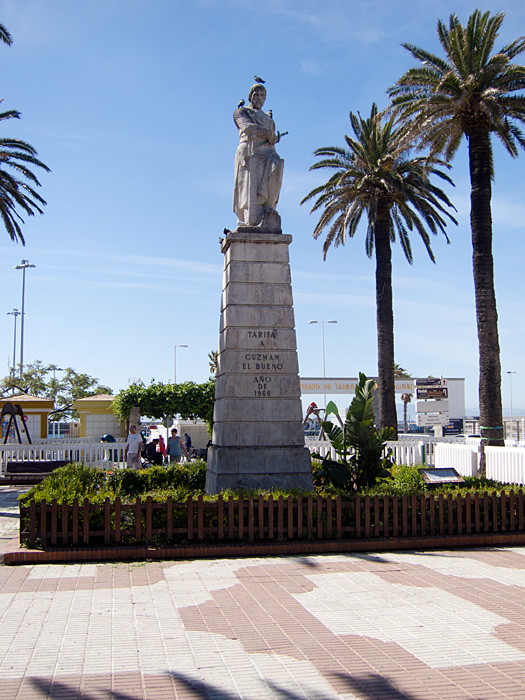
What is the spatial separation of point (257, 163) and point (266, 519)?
266 inches

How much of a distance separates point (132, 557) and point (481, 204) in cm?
1514

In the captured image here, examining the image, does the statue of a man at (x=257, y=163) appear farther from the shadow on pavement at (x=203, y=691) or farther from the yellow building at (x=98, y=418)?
the yellow building at (x=98, y=418)

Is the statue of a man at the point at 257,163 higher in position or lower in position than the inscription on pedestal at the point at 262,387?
higher

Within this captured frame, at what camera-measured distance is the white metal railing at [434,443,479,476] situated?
58.4 feet

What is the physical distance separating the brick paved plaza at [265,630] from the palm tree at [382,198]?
17.0 m

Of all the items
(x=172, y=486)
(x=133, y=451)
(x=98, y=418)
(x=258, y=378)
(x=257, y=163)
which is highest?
(x=257, y=163)

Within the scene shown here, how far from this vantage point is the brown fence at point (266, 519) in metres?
9.28

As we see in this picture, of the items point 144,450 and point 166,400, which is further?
point 166,400

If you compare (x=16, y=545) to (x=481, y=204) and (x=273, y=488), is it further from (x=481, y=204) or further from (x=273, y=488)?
(x=481, y=204)

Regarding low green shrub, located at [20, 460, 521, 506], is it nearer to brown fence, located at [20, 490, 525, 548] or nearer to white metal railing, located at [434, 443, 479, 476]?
brown fence, located at [20, 490, 525, 548]

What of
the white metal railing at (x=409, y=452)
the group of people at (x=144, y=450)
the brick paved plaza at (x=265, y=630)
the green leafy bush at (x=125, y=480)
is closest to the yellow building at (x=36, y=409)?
the group of people at (x=144, y=450)

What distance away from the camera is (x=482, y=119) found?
19969 mm

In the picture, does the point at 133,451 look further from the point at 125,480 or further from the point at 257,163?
the point at 257,163

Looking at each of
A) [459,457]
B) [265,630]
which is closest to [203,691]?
[265,630]
